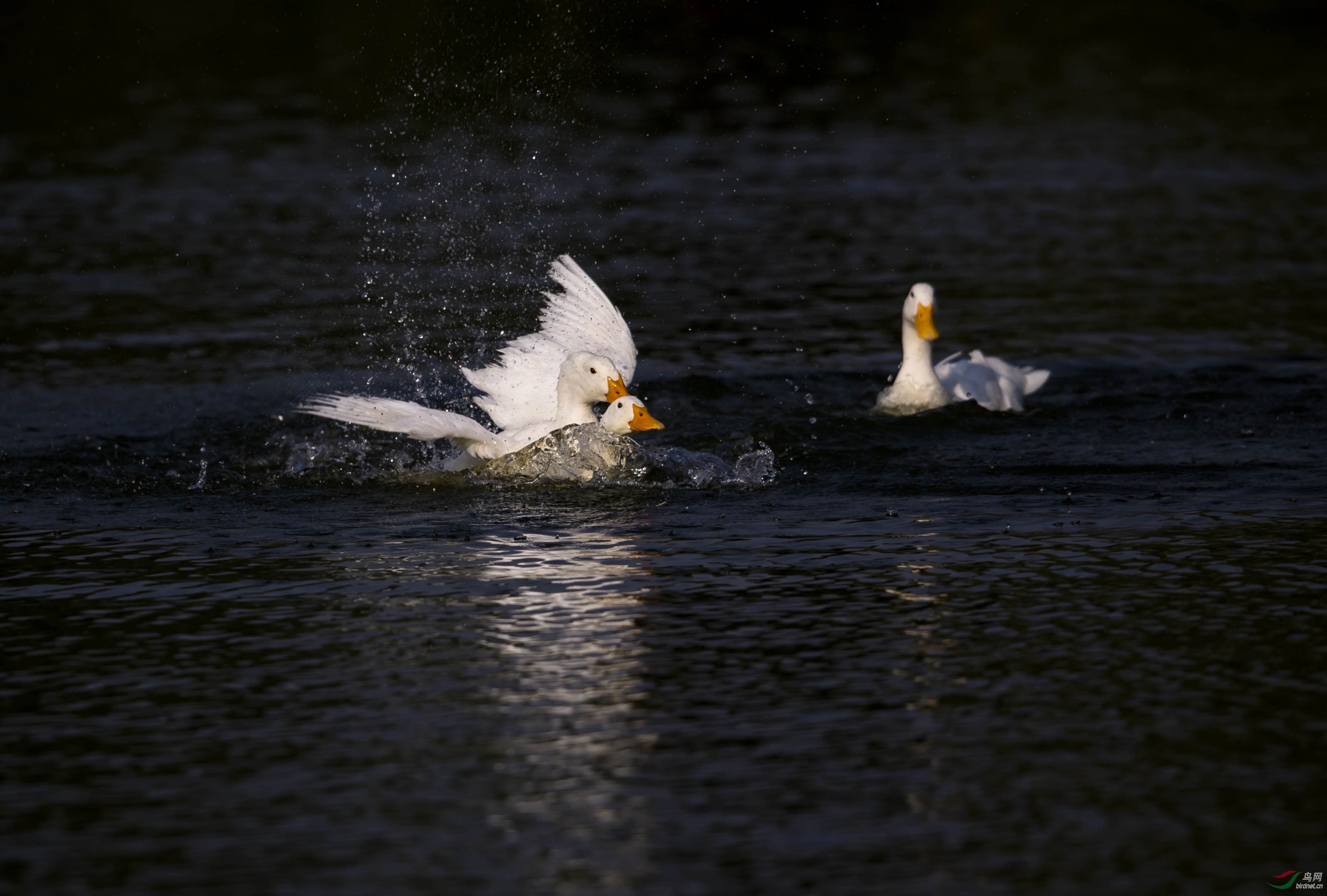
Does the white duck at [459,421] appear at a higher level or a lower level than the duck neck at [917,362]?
lower

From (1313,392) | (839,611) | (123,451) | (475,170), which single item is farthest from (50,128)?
(839,611)

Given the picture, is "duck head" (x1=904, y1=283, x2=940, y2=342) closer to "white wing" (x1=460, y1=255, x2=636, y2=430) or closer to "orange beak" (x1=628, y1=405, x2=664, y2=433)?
"white wing" (x1=460, y1=255, x2=636, y2=430)

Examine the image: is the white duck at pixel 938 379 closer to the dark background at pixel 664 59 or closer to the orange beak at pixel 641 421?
the orange beak at pixel 641 421

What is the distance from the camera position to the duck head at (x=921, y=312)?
47.1 ft

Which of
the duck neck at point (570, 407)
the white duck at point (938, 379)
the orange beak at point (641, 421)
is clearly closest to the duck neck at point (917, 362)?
the white duck at point (938, 379)

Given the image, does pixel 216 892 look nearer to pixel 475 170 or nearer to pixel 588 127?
pixel 475 170

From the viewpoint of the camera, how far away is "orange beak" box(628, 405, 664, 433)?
11484mm

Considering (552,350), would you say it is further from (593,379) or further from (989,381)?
(989,381)

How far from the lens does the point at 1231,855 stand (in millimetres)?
6000

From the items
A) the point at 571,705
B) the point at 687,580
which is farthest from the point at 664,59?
the point at 571,705

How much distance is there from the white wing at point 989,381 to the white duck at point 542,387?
100 inches

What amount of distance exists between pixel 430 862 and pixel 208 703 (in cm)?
200

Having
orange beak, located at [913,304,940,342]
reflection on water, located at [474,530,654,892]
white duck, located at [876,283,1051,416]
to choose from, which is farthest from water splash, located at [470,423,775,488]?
orange beak, located at [913,304,940,342]

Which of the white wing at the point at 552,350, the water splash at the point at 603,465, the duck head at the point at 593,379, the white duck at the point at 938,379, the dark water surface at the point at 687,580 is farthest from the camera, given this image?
the white duck at the point at 938,379
